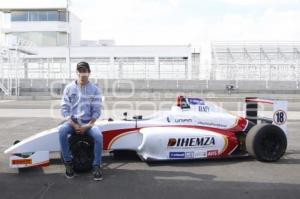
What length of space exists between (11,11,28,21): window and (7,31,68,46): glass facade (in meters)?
1.78

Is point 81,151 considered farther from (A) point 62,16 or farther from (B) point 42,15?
(B) point 42,15

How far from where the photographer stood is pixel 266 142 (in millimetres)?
7453

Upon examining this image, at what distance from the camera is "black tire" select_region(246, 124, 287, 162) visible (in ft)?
24.0

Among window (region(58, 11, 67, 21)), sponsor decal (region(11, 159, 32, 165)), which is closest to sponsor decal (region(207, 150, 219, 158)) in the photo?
sponsor decal (region(11, 159, 32, 165))

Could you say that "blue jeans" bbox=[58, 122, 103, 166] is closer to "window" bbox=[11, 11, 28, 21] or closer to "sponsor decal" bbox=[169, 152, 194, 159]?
"sponsor decal" bbox=[169, 152, 194, 159]

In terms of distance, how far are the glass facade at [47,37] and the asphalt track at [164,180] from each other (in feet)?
166

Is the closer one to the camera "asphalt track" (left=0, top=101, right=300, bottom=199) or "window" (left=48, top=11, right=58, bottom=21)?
"asphalt track" (left=0, top=101, right=300, bottom=199)

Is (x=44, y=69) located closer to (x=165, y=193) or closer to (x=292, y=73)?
(x=292, y=73)

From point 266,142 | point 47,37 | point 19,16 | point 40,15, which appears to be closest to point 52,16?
point 40,15

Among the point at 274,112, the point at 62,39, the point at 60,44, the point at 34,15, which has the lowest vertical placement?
the point at 274,112

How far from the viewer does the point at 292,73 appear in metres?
37.9

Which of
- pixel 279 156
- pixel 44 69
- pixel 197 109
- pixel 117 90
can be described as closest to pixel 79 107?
pixel 197 109

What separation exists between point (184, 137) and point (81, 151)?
67.4 inches

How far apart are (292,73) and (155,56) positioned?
62.8ft
